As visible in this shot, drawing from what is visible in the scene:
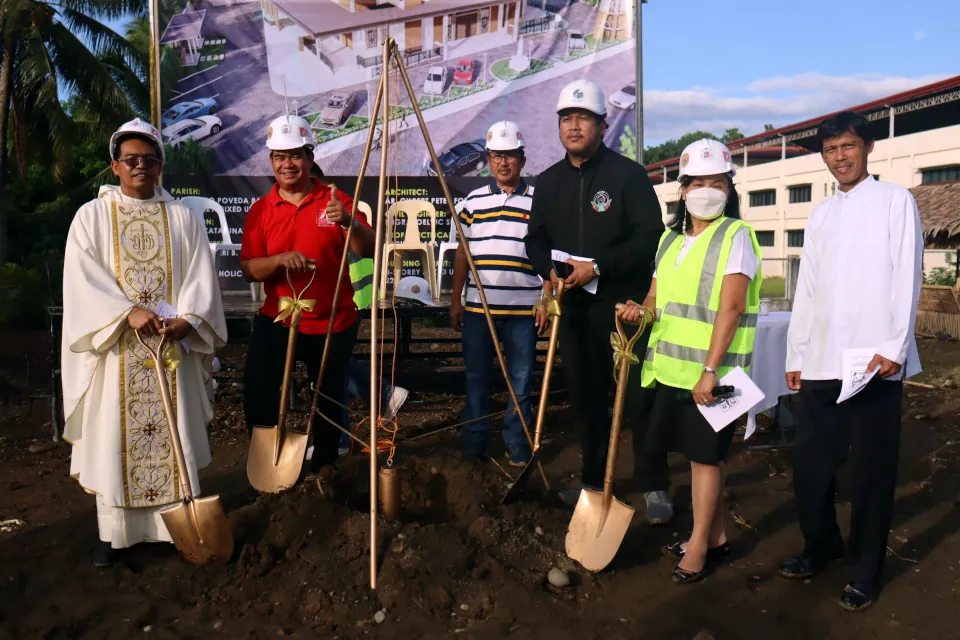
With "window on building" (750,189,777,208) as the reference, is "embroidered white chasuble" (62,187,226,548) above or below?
below

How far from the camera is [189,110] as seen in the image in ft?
21.3

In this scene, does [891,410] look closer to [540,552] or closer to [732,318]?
[732,318]

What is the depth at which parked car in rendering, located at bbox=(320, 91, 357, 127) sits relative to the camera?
6.73 metres

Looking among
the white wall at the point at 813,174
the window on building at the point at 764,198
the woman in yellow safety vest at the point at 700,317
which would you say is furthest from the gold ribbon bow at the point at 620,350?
the window on building at the point at 764,198

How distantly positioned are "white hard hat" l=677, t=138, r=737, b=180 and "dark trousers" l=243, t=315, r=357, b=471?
6.30 feet

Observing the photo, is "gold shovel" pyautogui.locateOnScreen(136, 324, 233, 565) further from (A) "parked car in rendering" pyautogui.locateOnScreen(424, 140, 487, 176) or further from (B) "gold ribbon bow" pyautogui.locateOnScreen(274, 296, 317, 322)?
(A) "parked car in rendering" pyautogui.locateOnScreen(424, 140, 487, 176)

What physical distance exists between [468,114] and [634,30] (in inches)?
64.4

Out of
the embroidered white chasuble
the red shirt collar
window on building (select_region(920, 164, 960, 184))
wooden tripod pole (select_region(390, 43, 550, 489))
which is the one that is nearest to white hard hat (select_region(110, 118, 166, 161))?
the embroidered white chasuble

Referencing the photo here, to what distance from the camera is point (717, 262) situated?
3.06 metres

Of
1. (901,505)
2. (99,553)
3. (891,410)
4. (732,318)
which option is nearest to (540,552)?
(732,318)

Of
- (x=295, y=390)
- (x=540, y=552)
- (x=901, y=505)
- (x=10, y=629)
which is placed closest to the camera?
(x=10, y=629)

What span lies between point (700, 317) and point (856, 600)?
1.29 meters

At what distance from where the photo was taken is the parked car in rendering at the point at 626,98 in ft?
22.3

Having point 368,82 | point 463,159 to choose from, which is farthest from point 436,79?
point 463,159
